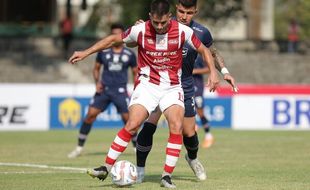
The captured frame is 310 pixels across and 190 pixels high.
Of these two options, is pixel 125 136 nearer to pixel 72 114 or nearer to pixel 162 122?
pixel 72 114

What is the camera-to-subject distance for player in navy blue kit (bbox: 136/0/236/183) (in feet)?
45.3

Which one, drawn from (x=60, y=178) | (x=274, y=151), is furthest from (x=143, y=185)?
A: (x=274, y=151)

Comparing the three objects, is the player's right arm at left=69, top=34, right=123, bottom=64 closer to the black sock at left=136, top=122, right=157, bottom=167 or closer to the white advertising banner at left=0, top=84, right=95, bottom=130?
the black sock at left=136, top=122, right=157, bottom=167

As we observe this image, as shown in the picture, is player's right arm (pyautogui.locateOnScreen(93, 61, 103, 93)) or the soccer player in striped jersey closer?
the soccer player in striped jersey

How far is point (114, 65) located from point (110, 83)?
374 millimetres

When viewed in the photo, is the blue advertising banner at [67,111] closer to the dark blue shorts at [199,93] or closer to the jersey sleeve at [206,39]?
the dark blue shorts at [199,93]

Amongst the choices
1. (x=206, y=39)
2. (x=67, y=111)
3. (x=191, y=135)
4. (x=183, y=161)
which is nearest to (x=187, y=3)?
(x=206, y=39)

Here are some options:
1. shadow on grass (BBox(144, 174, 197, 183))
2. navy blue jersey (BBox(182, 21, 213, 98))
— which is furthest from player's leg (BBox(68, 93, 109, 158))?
navy blue jersey (BBox(182, 21, 213, 98))

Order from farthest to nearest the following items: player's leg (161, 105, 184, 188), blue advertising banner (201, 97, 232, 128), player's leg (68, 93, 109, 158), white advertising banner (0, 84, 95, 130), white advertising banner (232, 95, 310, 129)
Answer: blue advertising banner (201, 97, 232, 128) → white advertising banner (232, 95, 310, 129) → white advertising banner (0, 84, 95, 130) → player's leg (68, 93, 109, 158) → player's leg (161, 105, 184, 188)

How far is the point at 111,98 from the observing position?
19547 millimetres

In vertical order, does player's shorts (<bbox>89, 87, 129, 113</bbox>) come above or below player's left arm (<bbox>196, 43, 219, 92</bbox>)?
below

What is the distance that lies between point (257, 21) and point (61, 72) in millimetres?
17410

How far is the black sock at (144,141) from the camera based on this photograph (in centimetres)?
1383

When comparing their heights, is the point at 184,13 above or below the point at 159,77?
above
